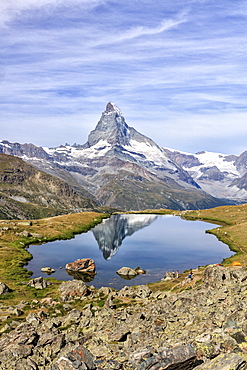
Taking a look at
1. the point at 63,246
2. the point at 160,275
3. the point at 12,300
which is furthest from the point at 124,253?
the point at 12,300

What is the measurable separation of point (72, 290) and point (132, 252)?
58.1m

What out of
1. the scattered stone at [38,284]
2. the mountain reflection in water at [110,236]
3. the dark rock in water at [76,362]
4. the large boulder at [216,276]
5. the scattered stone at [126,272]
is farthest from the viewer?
the mountain reflection in water at [110,236]

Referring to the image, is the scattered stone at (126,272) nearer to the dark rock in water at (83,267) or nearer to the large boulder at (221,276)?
the dark rock in water at (83,267)

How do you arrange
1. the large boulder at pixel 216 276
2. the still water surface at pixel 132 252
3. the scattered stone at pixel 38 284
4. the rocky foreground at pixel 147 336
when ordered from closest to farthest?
the rocky foreground at pixel 147 336 < the large boulder at pixel 216 276 < the scattered stone at pixel 38 284 < the still water surface at pixel 132 252

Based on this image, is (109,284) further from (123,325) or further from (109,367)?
(109,367)

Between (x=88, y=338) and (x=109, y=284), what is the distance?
151 ft

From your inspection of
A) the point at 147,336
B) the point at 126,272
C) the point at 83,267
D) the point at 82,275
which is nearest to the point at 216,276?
the point at 147,336

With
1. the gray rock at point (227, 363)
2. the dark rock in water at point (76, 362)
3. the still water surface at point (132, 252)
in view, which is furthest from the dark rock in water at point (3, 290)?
the gray rock at point (227, 363)

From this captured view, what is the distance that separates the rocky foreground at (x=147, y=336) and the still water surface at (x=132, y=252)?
3460cm

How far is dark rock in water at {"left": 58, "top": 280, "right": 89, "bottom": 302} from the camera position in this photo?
60250 mm

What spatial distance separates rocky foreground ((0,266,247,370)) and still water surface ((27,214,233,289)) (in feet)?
114

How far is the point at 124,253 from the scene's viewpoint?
385ft

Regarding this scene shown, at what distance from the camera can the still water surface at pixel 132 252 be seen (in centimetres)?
8756

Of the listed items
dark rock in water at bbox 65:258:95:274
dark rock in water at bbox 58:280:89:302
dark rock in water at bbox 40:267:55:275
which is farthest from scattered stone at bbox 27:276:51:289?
dark rock in water at bbox 65:258:95:274
